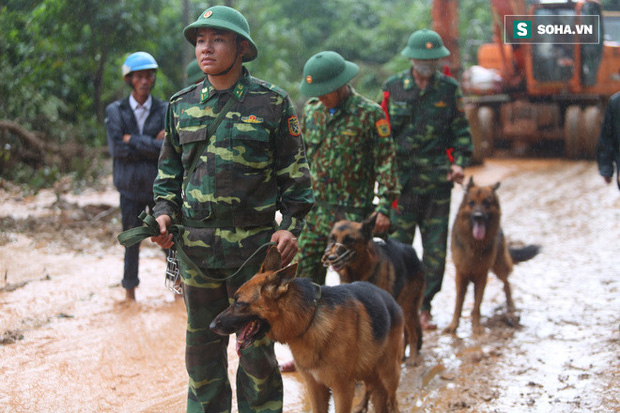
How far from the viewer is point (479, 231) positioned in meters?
5.93

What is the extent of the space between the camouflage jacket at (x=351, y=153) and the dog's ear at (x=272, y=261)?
190 centimetres

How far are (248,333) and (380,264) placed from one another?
78.0 inches

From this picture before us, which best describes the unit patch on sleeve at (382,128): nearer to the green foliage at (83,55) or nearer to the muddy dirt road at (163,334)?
the muddy dirt road at (163,334)

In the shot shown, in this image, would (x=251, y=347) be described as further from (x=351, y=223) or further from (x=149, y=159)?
(x=149, y=159)

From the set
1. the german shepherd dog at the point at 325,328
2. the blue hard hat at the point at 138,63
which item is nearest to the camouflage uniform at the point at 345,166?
the german shepherd dog at the point at 325,328

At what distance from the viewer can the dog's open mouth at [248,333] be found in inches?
123

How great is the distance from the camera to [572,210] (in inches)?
456

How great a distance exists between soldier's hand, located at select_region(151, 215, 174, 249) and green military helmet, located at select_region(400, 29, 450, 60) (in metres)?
3.42

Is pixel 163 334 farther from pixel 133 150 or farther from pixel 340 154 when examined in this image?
pixel 340 154

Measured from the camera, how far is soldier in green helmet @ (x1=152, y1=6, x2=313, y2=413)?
324 cm

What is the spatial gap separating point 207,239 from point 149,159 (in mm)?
2978

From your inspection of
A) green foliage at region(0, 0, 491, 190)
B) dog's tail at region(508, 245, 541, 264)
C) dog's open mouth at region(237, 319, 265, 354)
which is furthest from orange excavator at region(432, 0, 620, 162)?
dog's open mouth at region(237, 319, 265, 354)

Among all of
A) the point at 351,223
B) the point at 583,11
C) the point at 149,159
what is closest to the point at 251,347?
the point at 351,223

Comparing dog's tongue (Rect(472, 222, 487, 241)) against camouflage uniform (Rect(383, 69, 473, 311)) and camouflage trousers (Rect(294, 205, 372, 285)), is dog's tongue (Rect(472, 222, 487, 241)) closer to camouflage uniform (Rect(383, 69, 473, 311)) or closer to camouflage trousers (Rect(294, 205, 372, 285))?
camouflage uniform (Rect(383, 69, 473, 311))
